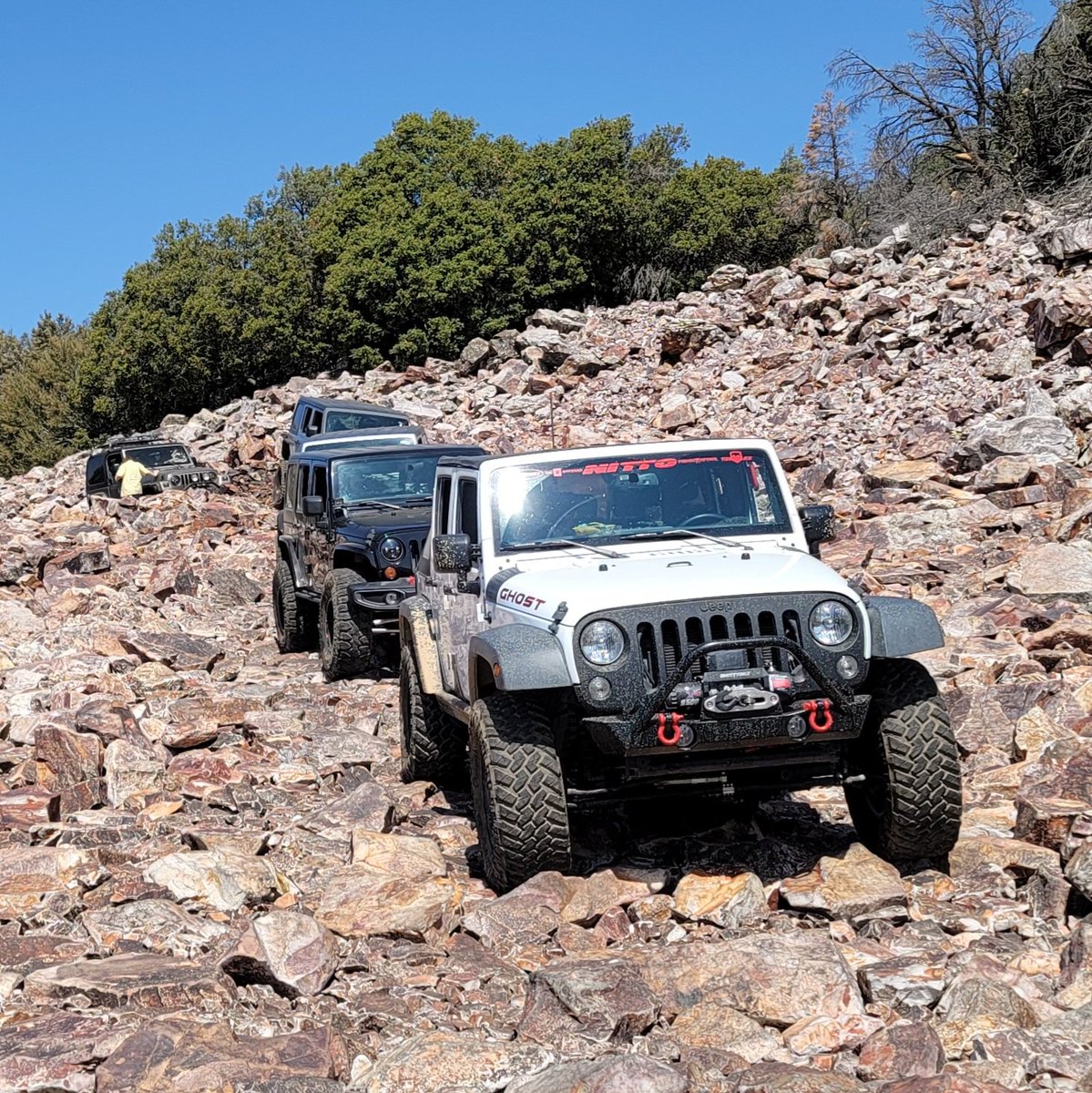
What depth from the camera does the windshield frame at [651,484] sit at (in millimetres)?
7000

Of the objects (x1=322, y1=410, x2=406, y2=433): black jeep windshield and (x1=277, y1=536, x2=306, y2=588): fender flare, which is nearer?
(x1=277, y1=536, x2=306, y2=588): fender flare

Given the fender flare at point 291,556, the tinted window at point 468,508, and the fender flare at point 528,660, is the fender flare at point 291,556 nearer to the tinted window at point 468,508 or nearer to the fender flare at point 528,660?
the tinted window at point 468,508

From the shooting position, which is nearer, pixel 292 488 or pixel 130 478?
pixel 292 488

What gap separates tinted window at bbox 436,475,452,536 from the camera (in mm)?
8023

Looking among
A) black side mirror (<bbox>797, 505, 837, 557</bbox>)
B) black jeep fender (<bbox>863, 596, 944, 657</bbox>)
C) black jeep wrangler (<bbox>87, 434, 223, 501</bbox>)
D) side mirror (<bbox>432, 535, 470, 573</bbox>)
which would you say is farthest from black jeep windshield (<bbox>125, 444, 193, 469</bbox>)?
black jeep fender (<bbox>863, 596, 944, 657</bbox>)

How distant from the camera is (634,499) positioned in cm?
714

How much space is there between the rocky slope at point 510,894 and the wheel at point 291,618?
0.23 m

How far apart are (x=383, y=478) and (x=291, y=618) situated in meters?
1.83

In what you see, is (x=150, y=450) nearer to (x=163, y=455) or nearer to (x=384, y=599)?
(x=163, y=455)

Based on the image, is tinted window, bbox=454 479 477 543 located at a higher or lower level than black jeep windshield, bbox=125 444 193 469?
lower

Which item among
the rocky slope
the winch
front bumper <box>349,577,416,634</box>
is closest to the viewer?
the rocky slope

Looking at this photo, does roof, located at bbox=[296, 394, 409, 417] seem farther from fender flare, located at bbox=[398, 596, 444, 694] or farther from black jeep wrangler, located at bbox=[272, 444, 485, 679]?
fender flare, located at bbox=[398, 596, 444, 694]

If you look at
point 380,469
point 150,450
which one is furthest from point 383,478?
point 150,450

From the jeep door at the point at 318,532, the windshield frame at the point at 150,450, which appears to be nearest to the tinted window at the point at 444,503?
the jeep door at the point at 318,532
